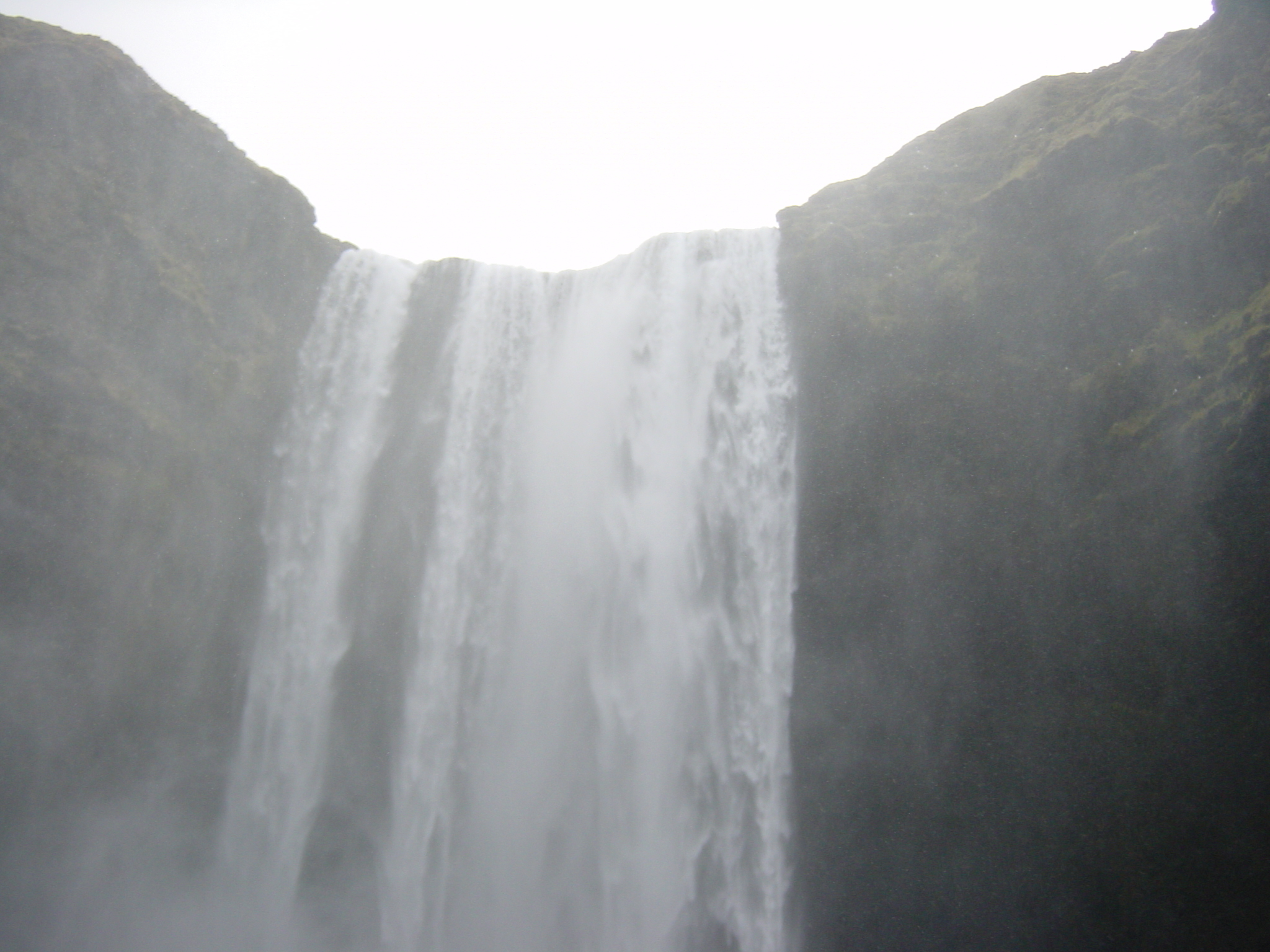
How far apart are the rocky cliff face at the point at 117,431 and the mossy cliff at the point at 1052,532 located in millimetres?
8908

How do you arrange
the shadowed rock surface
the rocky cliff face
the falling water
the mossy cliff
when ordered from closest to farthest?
the mossy cliff
the shadowed rock surface
the rocky cliff face
the falling water

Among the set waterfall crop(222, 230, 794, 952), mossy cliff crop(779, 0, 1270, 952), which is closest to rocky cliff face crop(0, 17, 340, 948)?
waterfall crop(222, 230, 794, 952)

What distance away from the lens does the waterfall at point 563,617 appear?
33.2 ft

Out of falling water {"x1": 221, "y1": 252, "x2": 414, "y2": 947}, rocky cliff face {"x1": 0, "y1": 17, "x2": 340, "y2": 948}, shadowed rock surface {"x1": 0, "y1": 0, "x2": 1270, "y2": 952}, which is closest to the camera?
shadowed rock surface {"x1": 0, "y1": 0, "x2": 1270, "y2": 952}

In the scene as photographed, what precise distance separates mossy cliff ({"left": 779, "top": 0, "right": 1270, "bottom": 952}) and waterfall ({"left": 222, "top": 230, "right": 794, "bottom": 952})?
977 mm

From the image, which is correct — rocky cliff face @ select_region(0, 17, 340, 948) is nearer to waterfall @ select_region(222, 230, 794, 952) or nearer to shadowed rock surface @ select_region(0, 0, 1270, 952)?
shadowed rock surface @ select_region(0, 0, 1270, 952)

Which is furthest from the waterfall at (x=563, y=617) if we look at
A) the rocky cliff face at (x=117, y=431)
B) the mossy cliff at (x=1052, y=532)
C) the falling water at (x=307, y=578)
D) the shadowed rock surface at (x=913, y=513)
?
the mossy cliff at (x=1052, y=532)

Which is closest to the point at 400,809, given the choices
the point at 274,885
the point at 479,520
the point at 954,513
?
the point at 274,885

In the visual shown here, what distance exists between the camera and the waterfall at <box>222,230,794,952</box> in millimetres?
10133

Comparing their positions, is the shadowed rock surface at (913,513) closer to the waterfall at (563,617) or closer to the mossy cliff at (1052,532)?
the mossy cliff at (1052,532)

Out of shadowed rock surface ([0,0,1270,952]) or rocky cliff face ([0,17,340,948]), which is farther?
rocky cliff face ([0,17,340,948])

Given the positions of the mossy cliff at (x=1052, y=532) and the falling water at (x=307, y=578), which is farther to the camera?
the falling water at (x=307, y=578)

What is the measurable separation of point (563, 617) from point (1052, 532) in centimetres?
706

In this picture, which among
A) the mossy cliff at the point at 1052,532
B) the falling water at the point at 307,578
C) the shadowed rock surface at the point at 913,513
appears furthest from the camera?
the falling water at the point at 307,578
